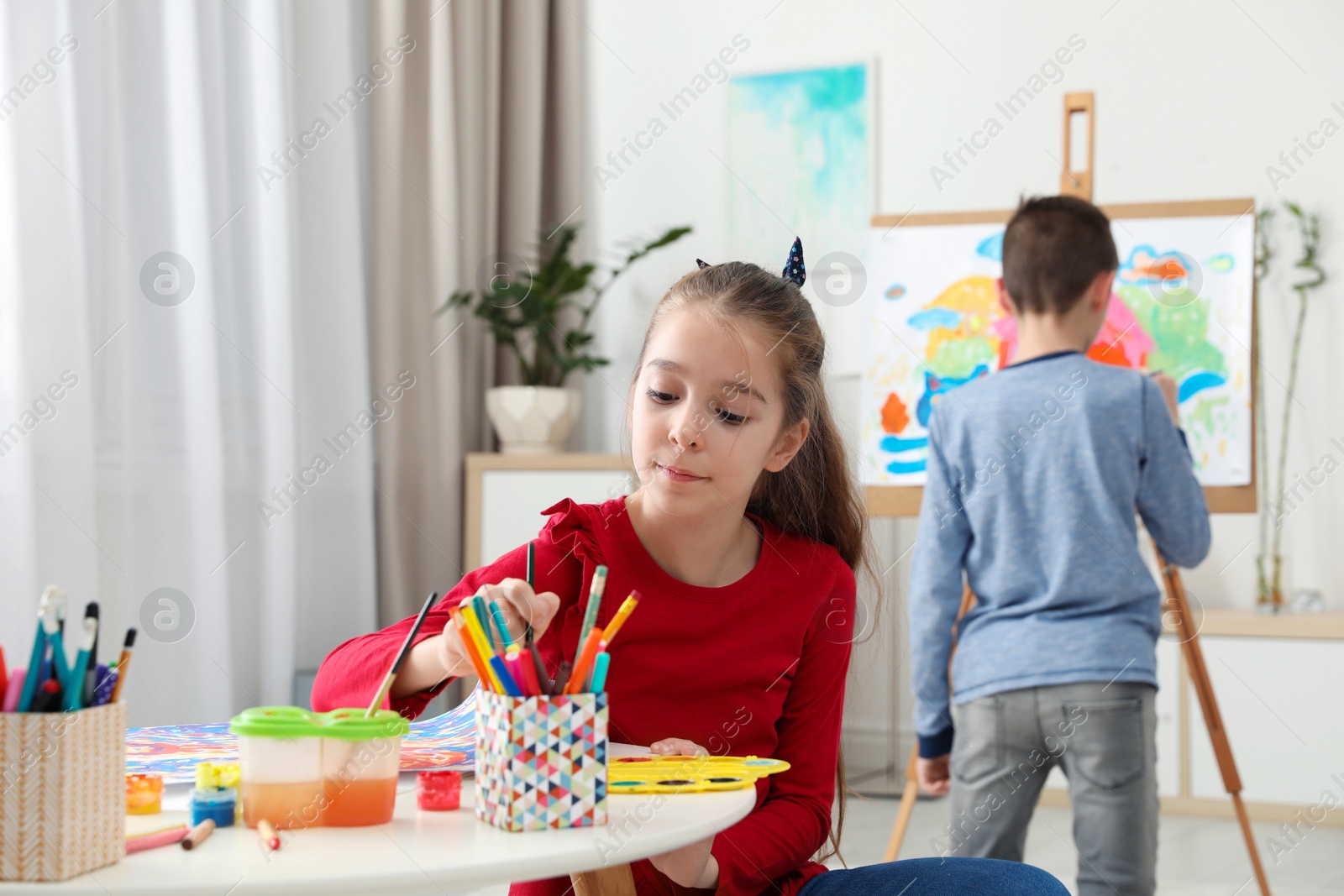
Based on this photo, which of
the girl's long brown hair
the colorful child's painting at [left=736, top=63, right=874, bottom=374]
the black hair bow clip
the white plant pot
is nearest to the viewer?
the girl's long brown hair

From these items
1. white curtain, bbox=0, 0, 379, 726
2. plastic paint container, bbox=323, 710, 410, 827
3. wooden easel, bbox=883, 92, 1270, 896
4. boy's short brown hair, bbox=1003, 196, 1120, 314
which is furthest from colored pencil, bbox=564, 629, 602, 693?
white curtain, bbox=0, 0, 379, 726

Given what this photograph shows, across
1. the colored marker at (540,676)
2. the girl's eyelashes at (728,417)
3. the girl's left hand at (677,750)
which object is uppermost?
the girl's eyelashes at (728,417)

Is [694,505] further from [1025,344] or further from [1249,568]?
[1249,568]

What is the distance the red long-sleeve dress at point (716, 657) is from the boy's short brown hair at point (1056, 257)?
0.73 m

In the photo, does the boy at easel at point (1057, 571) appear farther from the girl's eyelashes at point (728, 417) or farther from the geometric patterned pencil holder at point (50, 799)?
the geometric patterned pencil holder at point (50, 799)

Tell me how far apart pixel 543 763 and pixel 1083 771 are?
104 cm

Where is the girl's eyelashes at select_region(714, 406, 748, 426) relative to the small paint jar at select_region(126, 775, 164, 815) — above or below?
above

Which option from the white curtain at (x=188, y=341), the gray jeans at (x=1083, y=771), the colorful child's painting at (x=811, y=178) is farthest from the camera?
the colorful child's painting at (x=811, y=178)

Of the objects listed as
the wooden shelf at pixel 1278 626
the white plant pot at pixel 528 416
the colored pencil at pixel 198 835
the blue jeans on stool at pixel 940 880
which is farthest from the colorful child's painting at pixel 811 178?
the colored pencil at pixel 198 835

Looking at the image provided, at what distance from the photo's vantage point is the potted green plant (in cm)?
308

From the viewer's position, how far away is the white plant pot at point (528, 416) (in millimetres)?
3074

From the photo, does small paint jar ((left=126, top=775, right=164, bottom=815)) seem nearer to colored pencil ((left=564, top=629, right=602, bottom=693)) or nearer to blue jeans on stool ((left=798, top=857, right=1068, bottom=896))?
colored pencil ((left=564, top=629, right=602, bottom=693))

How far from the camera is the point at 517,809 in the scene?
654 millimetres

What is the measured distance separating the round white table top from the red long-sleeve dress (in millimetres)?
298
